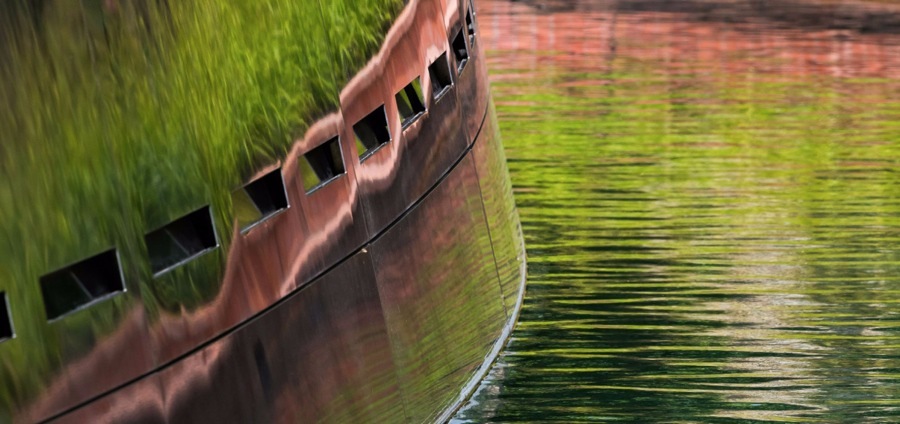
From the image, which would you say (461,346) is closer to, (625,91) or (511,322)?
(511,322)

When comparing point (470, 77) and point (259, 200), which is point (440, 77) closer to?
point (470, 77)

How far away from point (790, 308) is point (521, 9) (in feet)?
41.2

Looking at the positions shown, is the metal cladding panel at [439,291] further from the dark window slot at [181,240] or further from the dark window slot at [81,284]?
the dark window slot at [81,284]

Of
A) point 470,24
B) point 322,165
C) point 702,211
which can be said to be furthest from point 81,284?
point 702,211

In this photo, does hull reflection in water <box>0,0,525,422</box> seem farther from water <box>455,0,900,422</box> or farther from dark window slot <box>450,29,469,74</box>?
water <box>455,0,900,422</box>

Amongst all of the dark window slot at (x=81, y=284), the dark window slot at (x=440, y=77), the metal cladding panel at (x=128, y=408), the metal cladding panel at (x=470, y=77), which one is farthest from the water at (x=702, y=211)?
the dark window slot at (x=81, y=284)

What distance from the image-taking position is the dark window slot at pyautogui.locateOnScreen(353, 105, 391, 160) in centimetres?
664

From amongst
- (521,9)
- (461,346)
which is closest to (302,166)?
(461,346)

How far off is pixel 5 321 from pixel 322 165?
1950 millimetres

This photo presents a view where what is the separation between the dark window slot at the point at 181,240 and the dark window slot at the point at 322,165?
0.72 m

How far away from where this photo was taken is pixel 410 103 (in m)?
7.46

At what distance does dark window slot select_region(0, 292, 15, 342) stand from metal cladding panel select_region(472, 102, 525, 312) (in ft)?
15.2

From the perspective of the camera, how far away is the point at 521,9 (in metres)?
22.3

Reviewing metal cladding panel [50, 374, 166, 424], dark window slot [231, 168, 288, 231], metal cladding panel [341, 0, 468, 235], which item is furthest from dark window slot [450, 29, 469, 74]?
metal cladding panel [50, 374, 166, 424]
